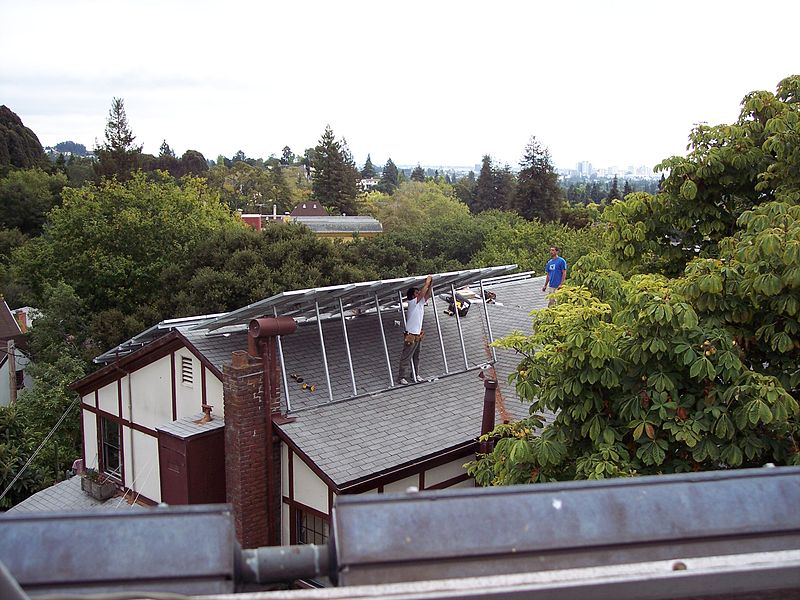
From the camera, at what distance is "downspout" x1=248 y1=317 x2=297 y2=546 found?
1068cm

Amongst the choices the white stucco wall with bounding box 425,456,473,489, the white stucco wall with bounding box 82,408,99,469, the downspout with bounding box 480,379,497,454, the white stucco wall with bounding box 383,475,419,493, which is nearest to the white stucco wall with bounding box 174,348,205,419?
the white stucco wall with bounding box 82,408,99,469

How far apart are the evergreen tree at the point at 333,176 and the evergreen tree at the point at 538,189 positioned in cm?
2410

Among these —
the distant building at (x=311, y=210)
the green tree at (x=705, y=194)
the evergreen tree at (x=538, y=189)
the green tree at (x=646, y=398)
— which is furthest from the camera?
the distant building at (x=311, y=210)

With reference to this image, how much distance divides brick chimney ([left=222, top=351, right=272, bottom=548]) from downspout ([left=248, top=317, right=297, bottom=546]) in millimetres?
50

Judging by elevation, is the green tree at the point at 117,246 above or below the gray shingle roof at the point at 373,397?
above

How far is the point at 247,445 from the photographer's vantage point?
10.7 m

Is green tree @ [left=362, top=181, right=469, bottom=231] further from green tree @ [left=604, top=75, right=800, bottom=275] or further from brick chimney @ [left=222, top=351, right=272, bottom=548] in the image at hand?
green tree @ [left=604, top=75, right=800, bottom=275]

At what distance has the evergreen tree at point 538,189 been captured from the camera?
186 feet

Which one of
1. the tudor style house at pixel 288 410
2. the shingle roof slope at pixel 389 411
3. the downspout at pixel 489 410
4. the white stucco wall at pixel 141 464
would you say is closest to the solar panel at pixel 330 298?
the tudor style house at pixel 288 410

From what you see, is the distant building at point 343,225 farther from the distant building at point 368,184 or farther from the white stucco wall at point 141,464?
the white stucco wall at point 141,464

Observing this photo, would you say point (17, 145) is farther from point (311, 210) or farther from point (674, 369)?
point (674, 369)

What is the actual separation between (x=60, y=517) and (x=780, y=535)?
2432 millimetres

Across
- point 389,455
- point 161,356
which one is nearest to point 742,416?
point 389,455

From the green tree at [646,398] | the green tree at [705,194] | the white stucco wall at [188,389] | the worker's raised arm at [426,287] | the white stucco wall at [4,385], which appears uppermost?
the green tree at [705,194]
